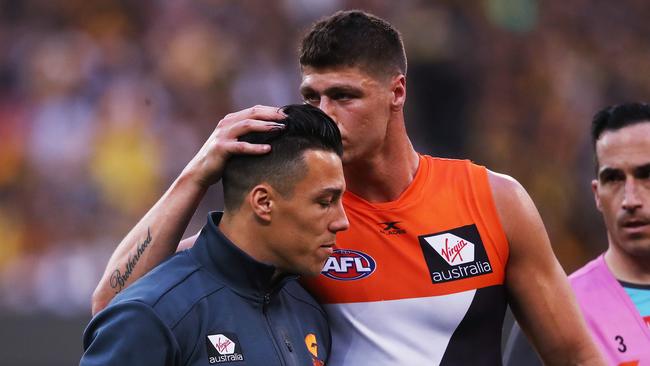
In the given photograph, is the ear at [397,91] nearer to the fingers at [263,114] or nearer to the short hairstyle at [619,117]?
the fingers at [263,114]

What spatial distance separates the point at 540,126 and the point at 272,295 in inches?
286

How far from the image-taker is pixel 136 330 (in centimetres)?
375

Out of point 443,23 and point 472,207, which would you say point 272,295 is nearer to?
point 472,207

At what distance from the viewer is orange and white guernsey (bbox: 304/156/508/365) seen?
Result: 4602mm

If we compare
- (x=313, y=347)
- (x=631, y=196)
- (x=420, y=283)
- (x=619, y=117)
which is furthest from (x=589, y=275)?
(x=313, y=347)

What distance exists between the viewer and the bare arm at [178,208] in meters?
4.19

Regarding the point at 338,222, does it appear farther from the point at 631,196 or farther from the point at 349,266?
the point at 631,196

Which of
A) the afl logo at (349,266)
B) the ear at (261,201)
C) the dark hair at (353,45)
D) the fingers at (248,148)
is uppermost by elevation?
the dark hair at (353,45)

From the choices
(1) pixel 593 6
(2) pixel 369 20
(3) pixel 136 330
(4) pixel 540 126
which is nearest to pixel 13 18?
(4) pixel 540 126

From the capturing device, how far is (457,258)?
4660 millimetres

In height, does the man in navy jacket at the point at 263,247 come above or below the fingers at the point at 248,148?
below

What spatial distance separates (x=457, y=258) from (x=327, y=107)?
78 cm

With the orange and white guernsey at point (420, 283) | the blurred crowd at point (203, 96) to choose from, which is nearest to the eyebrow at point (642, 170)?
the orange and white guernsey at point (420, 283)

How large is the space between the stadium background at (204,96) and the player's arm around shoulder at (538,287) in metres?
5.04
